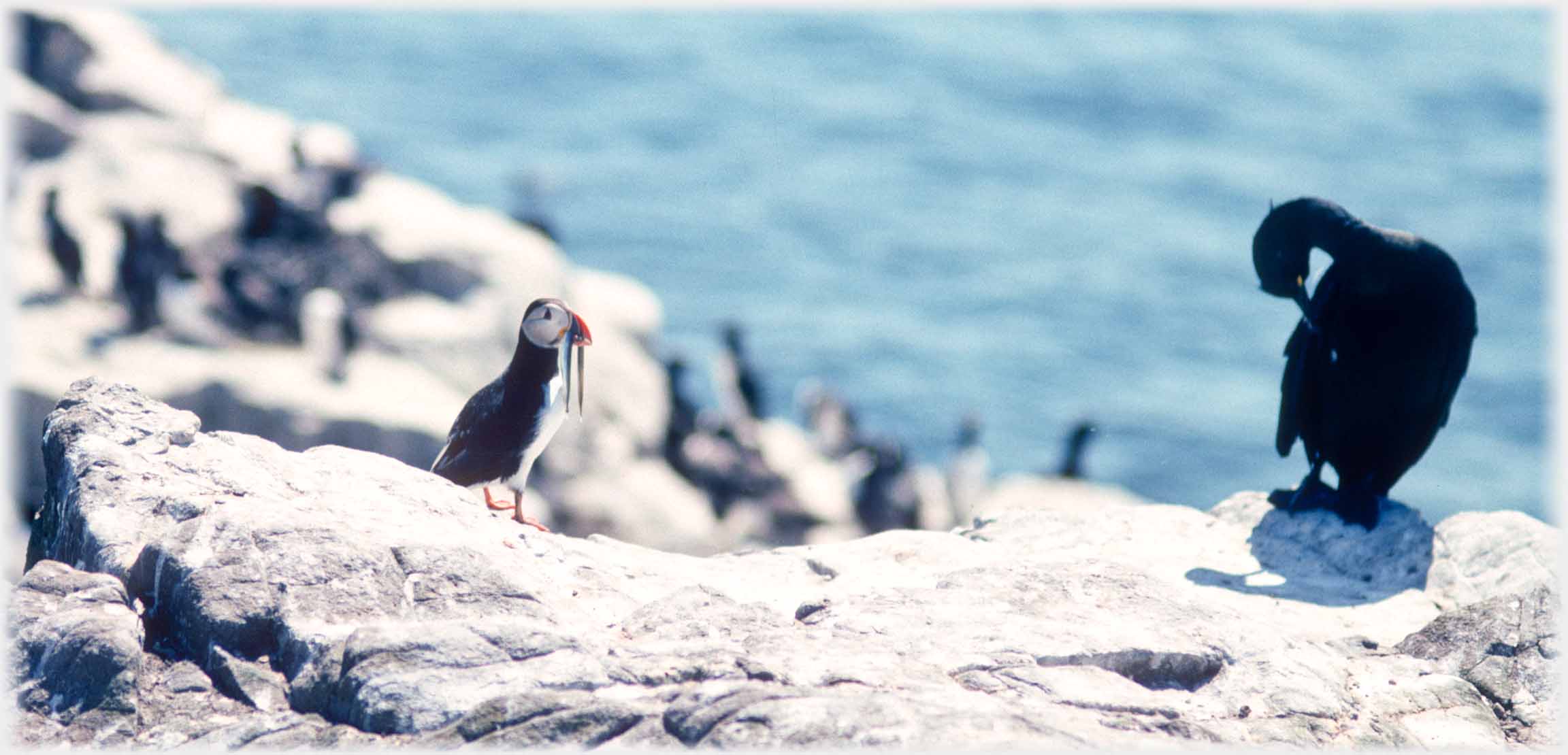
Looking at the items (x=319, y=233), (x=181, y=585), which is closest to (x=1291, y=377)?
(x=181, y=585)

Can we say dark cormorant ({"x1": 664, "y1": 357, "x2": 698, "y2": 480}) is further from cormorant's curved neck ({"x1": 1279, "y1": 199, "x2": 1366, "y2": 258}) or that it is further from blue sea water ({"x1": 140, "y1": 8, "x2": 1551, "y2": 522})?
cormorant's curved neck ({"x1": 1279, "y1": 199, "x2": 1366, "y2": 258})

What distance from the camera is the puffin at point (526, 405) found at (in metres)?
6.51

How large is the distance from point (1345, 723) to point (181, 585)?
13.3 feet

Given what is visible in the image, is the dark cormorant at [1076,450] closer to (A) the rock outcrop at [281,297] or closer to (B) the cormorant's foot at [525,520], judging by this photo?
(A) the rock outcrop at [281,297]

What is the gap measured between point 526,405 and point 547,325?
1.20ft

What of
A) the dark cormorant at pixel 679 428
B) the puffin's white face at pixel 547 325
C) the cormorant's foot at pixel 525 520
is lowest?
the dark cormorant at pixel 679 428

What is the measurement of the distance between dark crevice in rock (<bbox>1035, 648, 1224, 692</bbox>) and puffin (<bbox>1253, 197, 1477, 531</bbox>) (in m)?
2.26

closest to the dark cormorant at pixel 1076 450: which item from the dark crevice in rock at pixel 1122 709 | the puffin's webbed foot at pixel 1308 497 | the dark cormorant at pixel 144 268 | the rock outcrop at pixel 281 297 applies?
the rock outcrop at pixel 281 297

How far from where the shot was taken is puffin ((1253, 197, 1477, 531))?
6.96m

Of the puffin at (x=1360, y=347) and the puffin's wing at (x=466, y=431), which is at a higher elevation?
the puffin at (x=1360, y=347)

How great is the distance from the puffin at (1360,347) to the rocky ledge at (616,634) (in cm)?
85

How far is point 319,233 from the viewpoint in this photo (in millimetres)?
19391

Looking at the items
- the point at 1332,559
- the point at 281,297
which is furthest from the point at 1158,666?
the point at 281,297

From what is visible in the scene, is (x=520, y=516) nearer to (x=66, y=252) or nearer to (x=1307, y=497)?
(x=1307, y=497)
